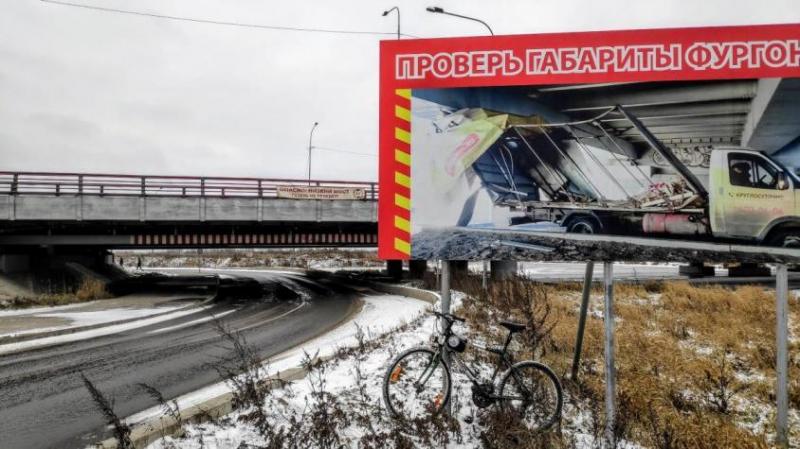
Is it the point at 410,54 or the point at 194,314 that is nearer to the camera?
the point at 410,54

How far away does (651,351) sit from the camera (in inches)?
303

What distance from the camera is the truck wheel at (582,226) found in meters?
4.24

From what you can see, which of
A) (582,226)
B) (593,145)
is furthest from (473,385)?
(593,145)

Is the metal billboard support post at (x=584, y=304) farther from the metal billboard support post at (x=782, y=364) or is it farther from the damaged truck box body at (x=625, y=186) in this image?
the metal billboard support post at (x=782, y=364)

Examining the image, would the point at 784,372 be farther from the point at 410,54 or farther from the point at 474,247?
the point at 410,54

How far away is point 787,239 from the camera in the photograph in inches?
158

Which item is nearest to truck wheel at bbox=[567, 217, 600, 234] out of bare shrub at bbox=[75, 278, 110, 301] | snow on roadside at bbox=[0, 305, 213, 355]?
snow on roadside at bbox=[0, 305, 213, 355]

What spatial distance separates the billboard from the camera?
3.97 meters

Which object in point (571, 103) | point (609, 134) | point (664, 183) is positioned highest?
point (571, 103)

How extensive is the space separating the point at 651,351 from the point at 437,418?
5133 mm

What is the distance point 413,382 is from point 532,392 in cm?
121

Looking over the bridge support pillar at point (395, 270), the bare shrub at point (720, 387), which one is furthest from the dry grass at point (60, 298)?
the bare shrub at point (720, 387)

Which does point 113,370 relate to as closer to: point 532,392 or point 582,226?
point 532,392

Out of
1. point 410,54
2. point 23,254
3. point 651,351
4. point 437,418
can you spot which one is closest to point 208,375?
point 437,418
